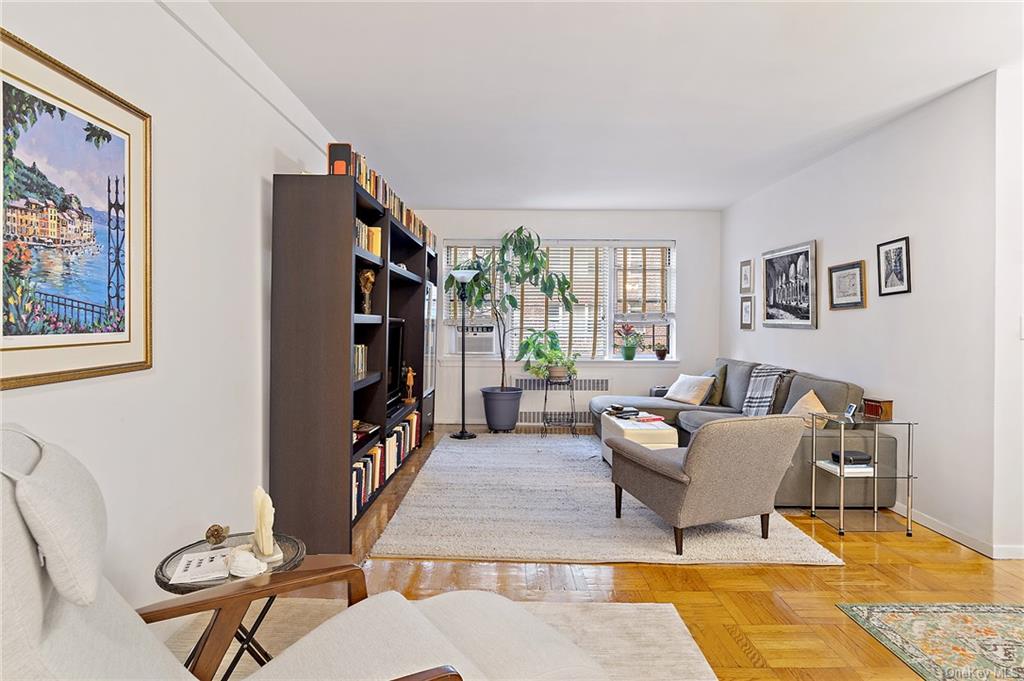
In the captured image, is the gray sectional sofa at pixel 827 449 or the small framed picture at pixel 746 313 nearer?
the gray sectional sofa at pixel 827 449

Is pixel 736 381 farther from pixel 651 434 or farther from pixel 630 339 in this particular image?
pixel 651 434

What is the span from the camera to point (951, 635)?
261 cm

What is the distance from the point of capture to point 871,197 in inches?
182

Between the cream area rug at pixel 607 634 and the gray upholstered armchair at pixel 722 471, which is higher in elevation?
the gray upholstered armchair at pixel 722 471

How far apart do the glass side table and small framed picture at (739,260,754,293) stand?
8.73 feet

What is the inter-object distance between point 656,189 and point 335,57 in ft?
13.0

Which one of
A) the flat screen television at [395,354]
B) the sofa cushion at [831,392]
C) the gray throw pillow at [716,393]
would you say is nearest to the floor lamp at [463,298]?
the flat screen television at [395,354]

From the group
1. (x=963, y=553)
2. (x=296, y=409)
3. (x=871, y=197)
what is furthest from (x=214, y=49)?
(x=963, y=553)

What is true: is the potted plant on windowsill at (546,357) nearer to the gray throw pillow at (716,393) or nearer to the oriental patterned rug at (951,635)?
the gray throw pillow at (716,393)

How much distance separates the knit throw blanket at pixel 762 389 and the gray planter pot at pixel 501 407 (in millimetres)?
2513

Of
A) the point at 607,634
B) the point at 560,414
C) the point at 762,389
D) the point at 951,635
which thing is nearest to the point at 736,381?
the point at 762,389

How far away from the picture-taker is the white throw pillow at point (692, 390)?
6.49 metres

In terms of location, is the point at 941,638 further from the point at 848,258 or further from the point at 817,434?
the point at 848,258

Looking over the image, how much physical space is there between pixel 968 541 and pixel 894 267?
1.74 m
